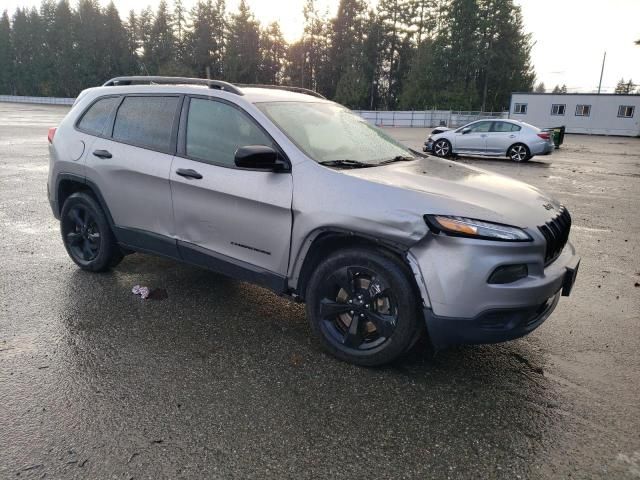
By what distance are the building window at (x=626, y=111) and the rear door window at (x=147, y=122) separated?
140 feet

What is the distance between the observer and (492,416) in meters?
2.70

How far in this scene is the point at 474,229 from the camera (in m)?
2.73

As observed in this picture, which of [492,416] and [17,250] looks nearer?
[492,416]

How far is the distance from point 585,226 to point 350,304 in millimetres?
5709

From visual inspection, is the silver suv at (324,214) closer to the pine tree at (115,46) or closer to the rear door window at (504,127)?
the rear door window at (504,127)

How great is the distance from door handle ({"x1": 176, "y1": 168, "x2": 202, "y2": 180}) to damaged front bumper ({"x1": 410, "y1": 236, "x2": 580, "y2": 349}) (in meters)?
1.76

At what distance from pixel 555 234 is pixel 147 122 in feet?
10.8

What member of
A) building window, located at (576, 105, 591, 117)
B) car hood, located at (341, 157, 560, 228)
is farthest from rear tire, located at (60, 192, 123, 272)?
building window, located at (576, 105, 591, 117)

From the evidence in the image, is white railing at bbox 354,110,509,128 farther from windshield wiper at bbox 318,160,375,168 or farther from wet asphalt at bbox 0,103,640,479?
windshield wiper at bbox 318,160,375,168

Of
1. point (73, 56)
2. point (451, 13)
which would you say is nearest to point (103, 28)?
point (73, 56)

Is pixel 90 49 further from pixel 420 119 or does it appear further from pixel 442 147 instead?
pixel 442 147

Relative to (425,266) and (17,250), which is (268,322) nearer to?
(425,266)

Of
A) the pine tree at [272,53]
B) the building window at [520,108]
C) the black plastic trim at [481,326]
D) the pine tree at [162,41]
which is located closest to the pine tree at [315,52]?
the pine tree at [272,53]

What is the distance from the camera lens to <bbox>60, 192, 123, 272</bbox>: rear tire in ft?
14.9
